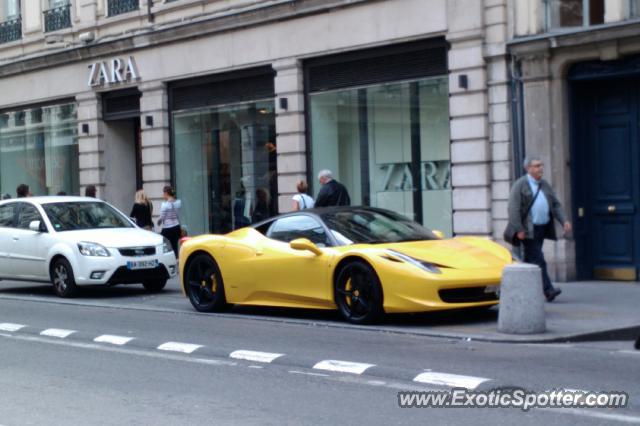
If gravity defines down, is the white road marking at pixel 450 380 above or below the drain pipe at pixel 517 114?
below

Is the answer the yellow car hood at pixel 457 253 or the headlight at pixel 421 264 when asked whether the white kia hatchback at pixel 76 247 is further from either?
the headlight at pixel 421 264

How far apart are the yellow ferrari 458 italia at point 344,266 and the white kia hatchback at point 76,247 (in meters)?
2.40

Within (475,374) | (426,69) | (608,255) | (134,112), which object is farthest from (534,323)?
(134,112)

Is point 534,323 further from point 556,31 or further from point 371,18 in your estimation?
point 371,18

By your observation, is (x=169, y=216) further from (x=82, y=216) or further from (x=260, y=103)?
(x=82, y=216)

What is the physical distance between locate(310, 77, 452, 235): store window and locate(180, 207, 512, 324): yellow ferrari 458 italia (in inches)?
218

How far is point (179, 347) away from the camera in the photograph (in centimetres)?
1135

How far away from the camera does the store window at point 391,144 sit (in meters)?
19.5

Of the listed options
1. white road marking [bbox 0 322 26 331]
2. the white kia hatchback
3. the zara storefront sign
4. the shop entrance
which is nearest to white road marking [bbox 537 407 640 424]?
white road marking [bbox 0 322 26 331]

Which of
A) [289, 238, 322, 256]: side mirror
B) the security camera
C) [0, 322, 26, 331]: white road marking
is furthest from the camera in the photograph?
the security camera

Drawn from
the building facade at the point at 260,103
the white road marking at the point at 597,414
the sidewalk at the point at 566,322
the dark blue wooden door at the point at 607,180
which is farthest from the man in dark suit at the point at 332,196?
the white road marking at the point at 597,414

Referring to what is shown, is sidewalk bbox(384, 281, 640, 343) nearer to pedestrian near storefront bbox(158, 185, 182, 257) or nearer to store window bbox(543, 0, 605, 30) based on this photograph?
store window bbox(543, 0, 605, 30)

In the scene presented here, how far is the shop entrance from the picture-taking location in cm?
2716

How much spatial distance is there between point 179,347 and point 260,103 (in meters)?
12.3
